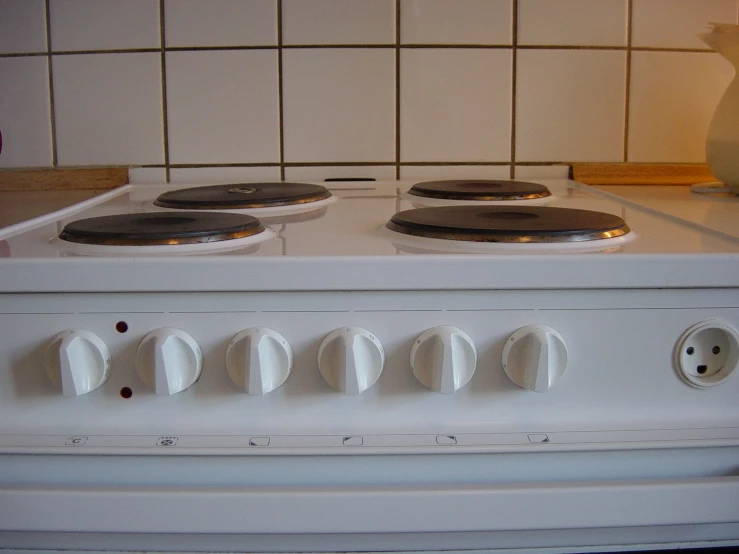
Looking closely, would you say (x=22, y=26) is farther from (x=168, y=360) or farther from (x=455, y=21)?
(x=168, y=360)

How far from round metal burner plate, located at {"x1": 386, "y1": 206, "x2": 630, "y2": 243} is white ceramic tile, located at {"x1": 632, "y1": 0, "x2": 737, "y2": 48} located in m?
0.55

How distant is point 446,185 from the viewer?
38.4 inches

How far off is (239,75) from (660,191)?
66cm

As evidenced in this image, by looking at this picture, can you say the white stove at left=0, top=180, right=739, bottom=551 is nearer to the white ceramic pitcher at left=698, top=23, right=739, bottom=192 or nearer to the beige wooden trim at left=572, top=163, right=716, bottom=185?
the white ceramic pitcher at left=698, top=23, right=739, bottom=192

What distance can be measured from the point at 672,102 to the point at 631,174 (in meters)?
0.13

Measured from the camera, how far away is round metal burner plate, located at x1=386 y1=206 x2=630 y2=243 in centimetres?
58

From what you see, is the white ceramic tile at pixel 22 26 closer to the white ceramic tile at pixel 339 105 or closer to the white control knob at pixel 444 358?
the white ceramic tile at pixel 339 105

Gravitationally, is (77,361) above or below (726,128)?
below

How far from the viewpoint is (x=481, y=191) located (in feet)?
2.97

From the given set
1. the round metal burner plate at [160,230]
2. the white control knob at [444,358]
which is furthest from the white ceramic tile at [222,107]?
the white control knob at [444,358]

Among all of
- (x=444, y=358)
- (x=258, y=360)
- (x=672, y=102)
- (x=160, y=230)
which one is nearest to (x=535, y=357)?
(x=444, y=358)

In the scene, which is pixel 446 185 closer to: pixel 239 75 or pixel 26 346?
pixel 239 75

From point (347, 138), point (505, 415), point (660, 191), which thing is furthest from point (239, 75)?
point (505, 415)

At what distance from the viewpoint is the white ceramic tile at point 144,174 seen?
1145 millimetres
